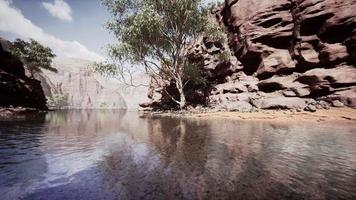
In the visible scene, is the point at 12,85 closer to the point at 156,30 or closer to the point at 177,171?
the point at 156,30

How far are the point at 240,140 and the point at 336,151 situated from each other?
159 inches

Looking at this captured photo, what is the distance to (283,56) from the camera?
36625 mm

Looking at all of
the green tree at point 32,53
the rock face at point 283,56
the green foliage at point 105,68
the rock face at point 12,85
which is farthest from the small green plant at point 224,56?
the green tree at point 32,53

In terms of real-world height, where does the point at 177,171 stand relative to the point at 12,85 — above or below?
below

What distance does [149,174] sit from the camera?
675 centimetres

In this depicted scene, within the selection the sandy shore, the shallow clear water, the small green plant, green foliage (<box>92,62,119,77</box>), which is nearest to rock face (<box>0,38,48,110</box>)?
green foliage (<box>92,62,119,77</box>)

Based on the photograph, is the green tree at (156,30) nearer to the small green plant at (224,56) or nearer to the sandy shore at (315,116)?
the small green plant at (224,56)

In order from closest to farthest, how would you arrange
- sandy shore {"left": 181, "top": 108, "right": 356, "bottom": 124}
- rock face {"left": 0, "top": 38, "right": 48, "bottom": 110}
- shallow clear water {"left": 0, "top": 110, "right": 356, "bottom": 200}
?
shallow clear water {"left": 0, "top": 110, "right": 356, "bottom": 200}
sandy shore {"left": 181, "top": 108, "right": 356, "bottom": 124}
rock face {"left": 0, "top": 38, "right": 48, "bottom": 110}

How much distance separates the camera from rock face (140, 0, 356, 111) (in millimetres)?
28750

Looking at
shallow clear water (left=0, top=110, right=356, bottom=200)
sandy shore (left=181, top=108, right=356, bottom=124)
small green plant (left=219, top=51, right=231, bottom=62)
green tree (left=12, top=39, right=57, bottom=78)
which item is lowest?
shallow clear water (left=0, top=110, right=356, bottom=200)

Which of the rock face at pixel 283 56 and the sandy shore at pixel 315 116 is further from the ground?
the rock face at pixel 283 56

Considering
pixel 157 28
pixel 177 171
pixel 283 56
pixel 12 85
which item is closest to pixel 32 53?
pixel 12 85

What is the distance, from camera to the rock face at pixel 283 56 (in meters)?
28.8

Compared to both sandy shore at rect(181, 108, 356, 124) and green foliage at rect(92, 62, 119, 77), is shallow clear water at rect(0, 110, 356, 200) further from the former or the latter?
green foliage at rect(92, 62, 119, 77)
